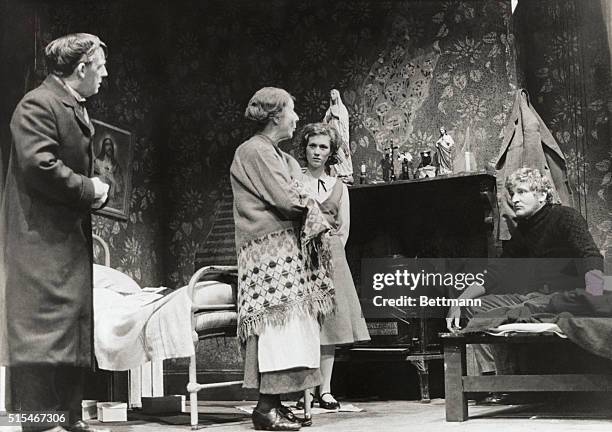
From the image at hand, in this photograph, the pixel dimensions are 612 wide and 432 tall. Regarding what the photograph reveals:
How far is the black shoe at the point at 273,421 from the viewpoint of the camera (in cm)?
301

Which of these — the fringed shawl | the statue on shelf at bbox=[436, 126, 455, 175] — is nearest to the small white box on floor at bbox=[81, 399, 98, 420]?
the fringed shawl

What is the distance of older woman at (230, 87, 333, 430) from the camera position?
3.04m

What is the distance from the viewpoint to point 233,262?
15.6ft

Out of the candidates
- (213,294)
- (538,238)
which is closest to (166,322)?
(213,294)

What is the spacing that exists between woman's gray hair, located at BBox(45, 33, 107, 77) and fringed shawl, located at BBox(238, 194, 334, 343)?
82 cm

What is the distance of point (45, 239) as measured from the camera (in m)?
2.65

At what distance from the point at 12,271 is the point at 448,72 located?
259 cm

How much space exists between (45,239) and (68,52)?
562mm

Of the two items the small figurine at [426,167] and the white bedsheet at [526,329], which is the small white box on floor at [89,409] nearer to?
the white bedsheet at [526,329]

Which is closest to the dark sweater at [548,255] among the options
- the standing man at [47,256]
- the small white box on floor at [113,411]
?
the small white box on floor at [113,411]

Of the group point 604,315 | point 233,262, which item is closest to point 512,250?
point 604,315

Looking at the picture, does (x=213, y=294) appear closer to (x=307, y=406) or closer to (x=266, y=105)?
(x=307, y=406)

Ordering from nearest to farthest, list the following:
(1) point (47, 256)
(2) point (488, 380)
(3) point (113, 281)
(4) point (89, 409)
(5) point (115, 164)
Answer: (1) point (47, 256) → (2) point (488, 380) → (4) point (89, 409) → (3) point (113, 281) → (5) point (115, 164)

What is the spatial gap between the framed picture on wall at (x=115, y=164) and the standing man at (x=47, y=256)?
141cm
